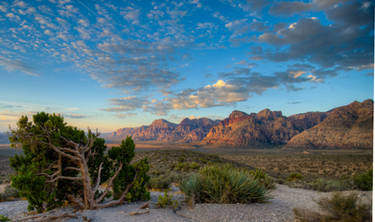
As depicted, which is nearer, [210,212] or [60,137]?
[210,212]

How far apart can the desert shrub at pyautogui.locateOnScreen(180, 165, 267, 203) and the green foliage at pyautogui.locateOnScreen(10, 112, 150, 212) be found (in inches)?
71.8

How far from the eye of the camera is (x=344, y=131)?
9675 centimetres

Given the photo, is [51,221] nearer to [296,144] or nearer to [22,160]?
[22,160]

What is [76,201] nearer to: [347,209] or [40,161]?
[40,161]

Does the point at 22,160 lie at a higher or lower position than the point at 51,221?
higher

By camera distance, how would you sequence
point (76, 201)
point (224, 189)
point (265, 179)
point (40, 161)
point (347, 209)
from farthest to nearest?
point (265, 179) < point (224, 189) < point (76, 201) < point (40, 161) < point (347, 209)

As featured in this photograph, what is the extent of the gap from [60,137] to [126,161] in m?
A: 2.32

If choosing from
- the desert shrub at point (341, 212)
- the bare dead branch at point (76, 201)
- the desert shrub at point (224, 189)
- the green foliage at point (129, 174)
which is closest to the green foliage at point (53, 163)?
the green foliage at point (129, 174)

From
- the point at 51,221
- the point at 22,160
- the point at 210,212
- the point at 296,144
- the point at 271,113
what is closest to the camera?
the point at 51,221

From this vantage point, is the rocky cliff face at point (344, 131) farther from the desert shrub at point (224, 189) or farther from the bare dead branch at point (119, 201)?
the bare dead branch at point (119, 201)

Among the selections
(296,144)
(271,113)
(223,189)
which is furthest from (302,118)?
(223,189)

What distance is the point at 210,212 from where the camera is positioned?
256 inches

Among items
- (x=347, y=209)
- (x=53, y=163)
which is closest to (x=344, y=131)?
(x=347, y=209)

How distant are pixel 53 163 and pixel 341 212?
808 centimetres
